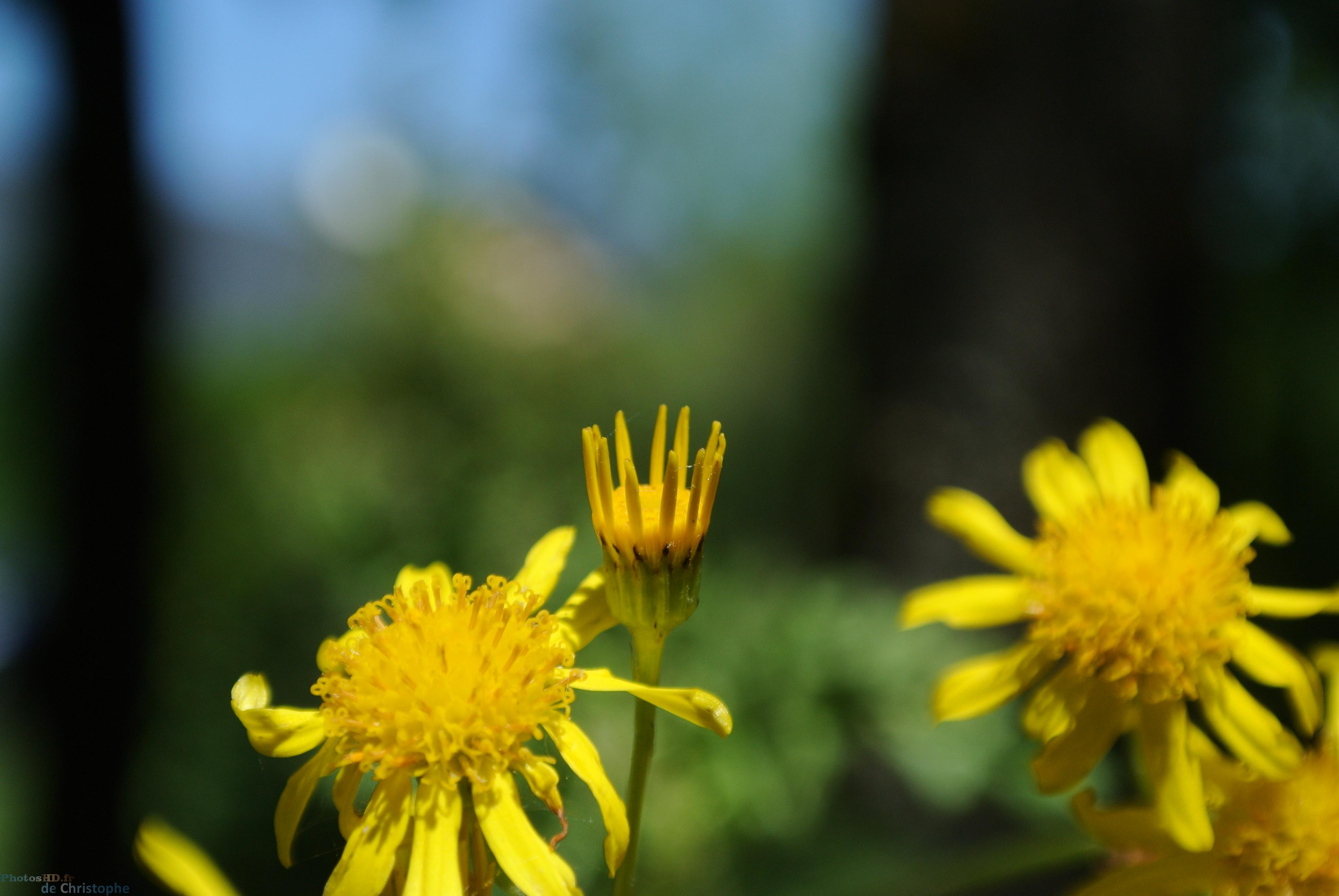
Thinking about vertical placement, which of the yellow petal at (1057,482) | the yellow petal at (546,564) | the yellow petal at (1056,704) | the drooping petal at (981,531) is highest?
the yellow petal at (1057,482)

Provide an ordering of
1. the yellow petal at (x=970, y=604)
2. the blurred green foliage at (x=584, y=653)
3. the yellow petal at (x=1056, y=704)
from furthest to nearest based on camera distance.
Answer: the blurred green foliage at (x=584, y=653) → the yellow petal at (x=970, y=604) → the yellow petal at (x=1056, y=704)

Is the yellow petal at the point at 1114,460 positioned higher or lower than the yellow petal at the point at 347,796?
higher

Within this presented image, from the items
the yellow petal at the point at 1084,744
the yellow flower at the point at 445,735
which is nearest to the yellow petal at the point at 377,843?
the yellow flower at the point at 445,735

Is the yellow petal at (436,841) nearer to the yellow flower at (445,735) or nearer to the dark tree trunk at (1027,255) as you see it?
the yellow flower at (445,735)

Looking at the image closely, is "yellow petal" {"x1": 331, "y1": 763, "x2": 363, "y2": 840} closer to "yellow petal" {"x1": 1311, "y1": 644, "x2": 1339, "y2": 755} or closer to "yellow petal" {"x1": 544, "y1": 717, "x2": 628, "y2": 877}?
"yellow petal" {"x1": 544, "y1": 717, "x2": 628, "y2": 877}

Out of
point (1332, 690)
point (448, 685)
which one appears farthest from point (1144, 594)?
point (448, 685)

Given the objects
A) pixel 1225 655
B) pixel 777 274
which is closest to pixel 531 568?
pixel 1225 655

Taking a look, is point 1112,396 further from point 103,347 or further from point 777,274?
point 777,274

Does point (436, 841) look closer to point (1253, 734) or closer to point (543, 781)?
point (543, 781)

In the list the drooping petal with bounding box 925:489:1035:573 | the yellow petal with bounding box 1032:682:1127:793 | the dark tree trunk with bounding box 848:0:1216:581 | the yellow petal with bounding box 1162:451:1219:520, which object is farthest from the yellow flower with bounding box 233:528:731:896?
the dark tree trunk with bounding box 848:0:1216:581
